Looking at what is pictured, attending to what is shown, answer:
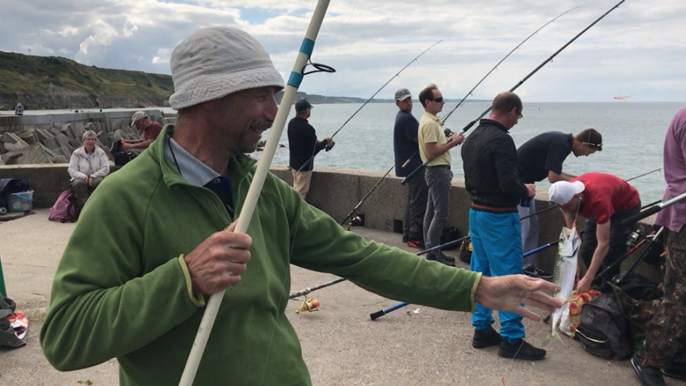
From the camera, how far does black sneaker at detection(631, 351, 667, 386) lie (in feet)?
14.7

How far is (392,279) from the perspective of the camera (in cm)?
230

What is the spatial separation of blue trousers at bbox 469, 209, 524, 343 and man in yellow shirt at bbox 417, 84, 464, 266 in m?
2.21

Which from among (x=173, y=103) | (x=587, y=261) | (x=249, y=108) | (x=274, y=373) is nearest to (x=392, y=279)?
(x=274, y=373)

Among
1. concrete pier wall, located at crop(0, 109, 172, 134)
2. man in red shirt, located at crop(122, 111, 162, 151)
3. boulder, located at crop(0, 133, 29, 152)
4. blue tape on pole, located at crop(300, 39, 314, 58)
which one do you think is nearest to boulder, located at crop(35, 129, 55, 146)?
concrete pier wall, located at crop(0, 109, 172, 134)

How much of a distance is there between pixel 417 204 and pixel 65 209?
5707 mm

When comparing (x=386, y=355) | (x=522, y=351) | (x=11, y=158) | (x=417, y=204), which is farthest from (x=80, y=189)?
(x=11, y=158)

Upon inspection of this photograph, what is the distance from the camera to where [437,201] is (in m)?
7.59

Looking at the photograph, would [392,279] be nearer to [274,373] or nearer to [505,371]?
[274,373]

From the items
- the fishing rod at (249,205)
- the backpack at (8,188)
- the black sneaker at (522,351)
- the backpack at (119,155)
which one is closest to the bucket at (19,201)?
the backpack at (8,188)

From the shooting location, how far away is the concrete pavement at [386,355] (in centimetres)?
464

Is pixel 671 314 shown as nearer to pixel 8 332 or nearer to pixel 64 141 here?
pixel 8 332

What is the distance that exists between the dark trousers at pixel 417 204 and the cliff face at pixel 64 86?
5997cm

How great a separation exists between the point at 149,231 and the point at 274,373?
0.59m

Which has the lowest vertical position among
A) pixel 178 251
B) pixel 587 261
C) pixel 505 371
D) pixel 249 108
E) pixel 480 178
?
pixel 505 371
